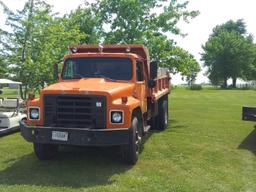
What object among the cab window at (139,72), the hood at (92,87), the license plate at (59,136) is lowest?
the license plate at (59,136)

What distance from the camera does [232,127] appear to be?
1506 cm

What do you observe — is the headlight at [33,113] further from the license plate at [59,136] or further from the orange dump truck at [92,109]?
the license plate at [59,136]

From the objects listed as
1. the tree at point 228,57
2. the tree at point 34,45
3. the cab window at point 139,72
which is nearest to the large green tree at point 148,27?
the tree at point 34,45

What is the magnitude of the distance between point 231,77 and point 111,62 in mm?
74270

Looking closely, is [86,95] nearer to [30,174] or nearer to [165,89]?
[30,174]

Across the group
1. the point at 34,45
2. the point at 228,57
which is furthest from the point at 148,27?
the point at 228,57

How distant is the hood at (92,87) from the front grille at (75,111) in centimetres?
11

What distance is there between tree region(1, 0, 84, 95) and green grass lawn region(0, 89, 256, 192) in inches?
263

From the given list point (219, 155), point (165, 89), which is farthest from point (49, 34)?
point (219, 155)

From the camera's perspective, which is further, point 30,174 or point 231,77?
point 231,77

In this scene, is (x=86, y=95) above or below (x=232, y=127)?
above

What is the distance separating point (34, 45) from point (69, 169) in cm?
1176

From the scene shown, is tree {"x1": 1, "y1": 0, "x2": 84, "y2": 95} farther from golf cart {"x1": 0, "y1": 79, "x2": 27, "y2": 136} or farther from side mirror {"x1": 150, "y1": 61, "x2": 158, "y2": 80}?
side mirror {"x1": 150, "y1": 61, "x2": 158, "y2": 80}

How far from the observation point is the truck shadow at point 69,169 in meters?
7.90
